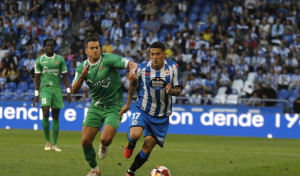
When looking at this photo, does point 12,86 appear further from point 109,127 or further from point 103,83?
point 109,127

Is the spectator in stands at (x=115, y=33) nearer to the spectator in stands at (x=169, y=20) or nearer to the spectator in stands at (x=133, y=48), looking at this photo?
the spectator in stands at (x=133, y=48)

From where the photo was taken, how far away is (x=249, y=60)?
76.1 feet

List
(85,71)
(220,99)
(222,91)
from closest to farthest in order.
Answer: (85,71) → (220,99) → (222,91)

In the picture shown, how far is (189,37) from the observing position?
24547 mm

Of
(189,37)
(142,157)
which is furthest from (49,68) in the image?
(189,37)

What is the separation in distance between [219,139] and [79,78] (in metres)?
10.6

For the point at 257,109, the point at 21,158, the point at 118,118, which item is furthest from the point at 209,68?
the point at 118,118

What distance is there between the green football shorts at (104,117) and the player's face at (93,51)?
74 centimetres

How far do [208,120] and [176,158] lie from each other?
7842 millimetres

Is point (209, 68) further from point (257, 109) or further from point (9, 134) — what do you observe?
point (9, 134)

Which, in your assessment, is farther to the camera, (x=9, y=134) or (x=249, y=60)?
(x=249, y=60)

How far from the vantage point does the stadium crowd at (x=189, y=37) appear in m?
22.2

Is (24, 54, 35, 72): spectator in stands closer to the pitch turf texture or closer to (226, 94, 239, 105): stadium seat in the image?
the pitch turf texture

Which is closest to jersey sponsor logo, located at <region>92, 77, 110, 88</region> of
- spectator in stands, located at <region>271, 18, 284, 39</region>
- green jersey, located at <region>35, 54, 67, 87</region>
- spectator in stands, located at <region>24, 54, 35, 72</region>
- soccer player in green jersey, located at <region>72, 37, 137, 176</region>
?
soccer player in green jersey, located at <region>72, 37, 137, 176</region>
